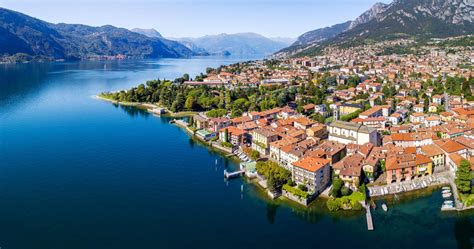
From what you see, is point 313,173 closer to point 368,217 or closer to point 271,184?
point 271,184

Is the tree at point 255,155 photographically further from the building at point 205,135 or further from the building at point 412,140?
the building at point 412,140

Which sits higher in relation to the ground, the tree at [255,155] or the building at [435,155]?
the building at [435,155]

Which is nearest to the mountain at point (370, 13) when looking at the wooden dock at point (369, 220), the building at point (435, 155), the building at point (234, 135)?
the building at point (234, 135)

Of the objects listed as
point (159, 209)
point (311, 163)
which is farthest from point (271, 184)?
point (159, 209)

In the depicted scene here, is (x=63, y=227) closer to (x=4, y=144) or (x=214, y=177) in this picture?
(x=214, y=177)

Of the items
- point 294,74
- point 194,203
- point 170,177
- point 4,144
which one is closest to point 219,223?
point 194,203

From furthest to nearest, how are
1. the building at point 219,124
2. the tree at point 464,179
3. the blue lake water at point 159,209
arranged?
the building at point 219,124 → the tree at point 464,179 → the blue lake water at point 159,209

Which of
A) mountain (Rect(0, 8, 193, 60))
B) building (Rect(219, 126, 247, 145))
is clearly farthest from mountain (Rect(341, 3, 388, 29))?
building (Rect(219, 126, 247, 145))
